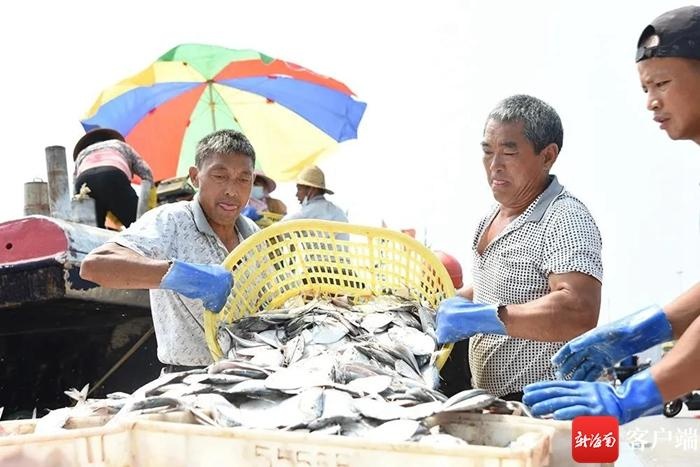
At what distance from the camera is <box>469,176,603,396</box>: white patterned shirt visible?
90.6 inches

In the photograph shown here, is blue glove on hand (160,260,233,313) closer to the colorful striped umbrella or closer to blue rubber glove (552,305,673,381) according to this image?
blue rubber glove (552,305,673,381)

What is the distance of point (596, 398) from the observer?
5.57ft

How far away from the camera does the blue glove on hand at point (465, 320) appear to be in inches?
88.7

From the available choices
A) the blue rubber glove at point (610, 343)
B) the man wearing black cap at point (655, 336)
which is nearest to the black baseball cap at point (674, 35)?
the man wearing black cap at point (655, 336)

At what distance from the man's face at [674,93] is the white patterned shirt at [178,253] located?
1.75m

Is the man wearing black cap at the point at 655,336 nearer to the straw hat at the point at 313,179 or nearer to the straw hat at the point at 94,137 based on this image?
the straw hat at the point at 313,179

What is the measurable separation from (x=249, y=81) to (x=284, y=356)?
641 cm

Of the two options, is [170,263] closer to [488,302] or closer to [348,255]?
[348,255]

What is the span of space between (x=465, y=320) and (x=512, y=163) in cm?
56

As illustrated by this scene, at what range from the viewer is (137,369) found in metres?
5.16

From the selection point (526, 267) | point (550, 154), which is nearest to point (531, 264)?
point (526, 267)

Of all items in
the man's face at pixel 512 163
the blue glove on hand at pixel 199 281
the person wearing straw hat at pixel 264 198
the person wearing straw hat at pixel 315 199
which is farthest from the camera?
the person wearing straw hat at pixel 264 198

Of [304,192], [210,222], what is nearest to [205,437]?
[210,222]

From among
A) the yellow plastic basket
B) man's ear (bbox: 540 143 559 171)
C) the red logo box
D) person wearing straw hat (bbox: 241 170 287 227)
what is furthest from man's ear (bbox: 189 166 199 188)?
person wearing straw hat (bbox: 241 170 287 227)
